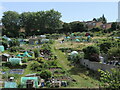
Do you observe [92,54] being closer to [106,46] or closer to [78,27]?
[106,46]

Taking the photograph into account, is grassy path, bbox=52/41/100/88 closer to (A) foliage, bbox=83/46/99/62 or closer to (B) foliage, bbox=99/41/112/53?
(A) foliage, bbox=83/46/99/62

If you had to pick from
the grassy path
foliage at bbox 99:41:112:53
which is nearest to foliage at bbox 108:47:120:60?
foliage at bbox 99:41:112:53

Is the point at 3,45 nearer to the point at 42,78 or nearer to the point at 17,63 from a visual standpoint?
the point at 17,63

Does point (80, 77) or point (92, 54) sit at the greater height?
point (92, 54)

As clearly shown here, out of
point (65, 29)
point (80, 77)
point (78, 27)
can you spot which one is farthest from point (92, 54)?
point (65, 29)

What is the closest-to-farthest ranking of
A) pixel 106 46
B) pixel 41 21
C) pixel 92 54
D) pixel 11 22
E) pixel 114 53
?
pixel 92 54, pixel 114 53, pixel 106 46, pixel 41 21, pixel 11 22

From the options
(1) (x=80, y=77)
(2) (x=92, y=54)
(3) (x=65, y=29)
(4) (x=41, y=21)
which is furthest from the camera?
(3) (x=65, y=29)

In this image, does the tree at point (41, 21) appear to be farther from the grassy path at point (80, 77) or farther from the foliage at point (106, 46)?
the grassy path at point (80, 77)

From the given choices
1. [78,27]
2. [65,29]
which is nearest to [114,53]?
[78,27]

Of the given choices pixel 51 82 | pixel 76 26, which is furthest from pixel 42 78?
pixel 76 26

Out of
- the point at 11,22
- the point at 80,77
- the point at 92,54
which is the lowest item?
the point at 80,77

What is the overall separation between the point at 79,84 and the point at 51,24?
32.6 m

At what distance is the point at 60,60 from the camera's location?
56.1 ft

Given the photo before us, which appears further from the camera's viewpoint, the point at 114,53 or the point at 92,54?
the point at 114,53
